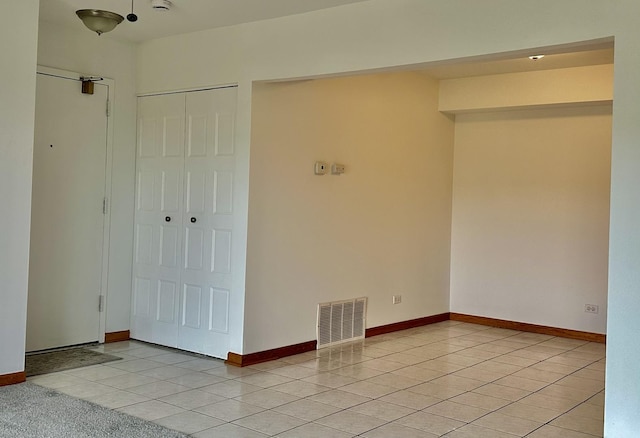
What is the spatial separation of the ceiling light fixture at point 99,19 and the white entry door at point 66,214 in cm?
104

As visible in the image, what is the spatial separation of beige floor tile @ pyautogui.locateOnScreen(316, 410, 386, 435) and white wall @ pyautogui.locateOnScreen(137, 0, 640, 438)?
1.24 metres

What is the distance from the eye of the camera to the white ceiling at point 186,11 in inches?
170

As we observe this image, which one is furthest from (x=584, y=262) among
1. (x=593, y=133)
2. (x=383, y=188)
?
(x=383, y=188)

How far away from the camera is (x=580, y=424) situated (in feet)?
12.3

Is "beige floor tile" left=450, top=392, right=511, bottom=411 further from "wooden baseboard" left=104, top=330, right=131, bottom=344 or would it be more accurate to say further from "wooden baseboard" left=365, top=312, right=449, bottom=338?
"wooden baseboard" left=104, top=330, right=131, bottom=344

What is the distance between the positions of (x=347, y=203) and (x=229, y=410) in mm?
2468

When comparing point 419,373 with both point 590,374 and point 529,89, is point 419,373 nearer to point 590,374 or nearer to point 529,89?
point 590,374

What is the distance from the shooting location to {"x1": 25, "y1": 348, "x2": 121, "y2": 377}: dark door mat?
4.53 metres

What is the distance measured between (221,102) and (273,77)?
0.56 m

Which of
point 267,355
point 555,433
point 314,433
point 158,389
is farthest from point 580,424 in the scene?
point 158,389

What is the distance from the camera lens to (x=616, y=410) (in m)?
3.32

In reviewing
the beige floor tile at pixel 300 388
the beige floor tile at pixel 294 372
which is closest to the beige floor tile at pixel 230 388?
the beige floor tile at pixel 300 388

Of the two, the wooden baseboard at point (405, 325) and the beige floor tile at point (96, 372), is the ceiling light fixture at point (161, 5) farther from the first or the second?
the wooden baseboard at point (405, 325)

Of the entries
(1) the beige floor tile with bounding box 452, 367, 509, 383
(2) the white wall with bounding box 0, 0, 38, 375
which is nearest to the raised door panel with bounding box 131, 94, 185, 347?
(2) the white wall with bounding box 0, 0, 38, 375
